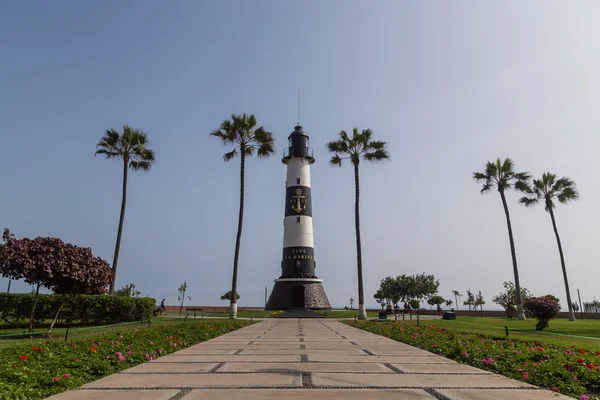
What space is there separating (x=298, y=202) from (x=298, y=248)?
414 centimetres

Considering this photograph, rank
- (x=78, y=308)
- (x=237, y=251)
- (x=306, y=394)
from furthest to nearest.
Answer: (x=237, y=251) → (x=78, y=308) → (x=306, y=394)

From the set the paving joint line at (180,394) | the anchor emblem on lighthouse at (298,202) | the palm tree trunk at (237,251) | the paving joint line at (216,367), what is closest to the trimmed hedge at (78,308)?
the palm tree trunk at (237,251)

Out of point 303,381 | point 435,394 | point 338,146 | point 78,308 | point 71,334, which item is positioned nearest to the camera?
point 435,394

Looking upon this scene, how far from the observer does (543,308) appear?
57.4 feet

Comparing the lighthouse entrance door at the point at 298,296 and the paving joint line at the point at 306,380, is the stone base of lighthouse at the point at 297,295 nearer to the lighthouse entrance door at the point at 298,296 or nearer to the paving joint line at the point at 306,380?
the lighthouse entrance door at the point at 298,296

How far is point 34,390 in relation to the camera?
4.20m

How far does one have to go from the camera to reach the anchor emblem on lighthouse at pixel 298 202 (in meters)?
34.8

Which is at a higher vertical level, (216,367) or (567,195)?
(567,195)

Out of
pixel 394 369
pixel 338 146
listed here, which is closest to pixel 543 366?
pixel 394 369

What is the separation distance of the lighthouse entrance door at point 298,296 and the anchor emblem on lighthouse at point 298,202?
264 inches

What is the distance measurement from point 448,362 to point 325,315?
2366 centimetres

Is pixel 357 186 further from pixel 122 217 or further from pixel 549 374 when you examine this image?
pixel 549 374

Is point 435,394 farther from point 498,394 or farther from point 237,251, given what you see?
point 237,251

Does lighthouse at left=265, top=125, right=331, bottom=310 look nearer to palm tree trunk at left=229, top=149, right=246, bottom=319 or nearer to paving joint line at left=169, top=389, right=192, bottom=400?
palm tree trunk at left=229, top=149, right=246, bottom=319
